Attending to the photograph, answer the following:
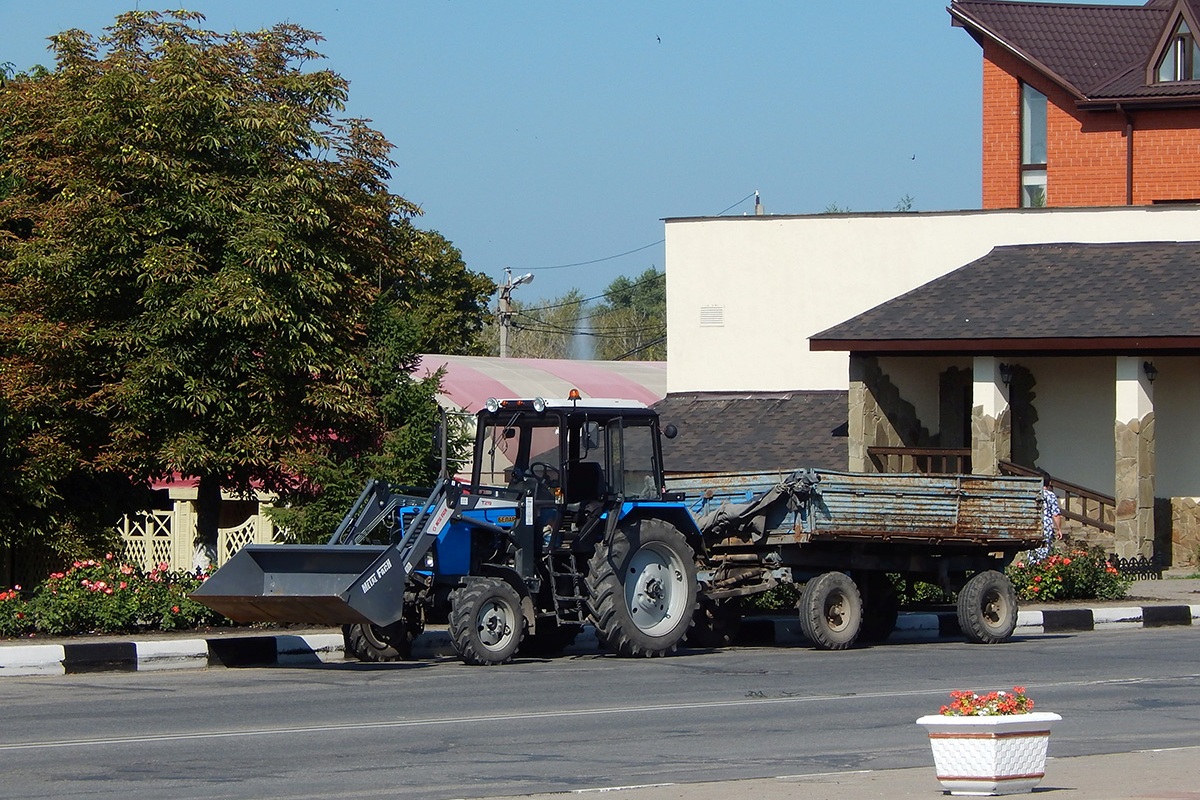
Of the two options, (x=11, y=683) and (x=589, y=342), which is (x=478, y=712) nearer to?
(x=11, y=683)

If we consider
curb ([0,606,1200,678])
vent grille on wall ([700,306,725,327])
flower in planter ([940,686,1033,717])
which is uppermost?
vent grille on wall ([700,306,725,327])

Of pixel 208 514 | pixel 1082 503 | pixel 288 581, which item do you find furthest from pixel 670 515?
pixel 1082 503

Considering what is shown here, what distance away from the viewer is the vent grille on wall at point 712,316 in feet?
120

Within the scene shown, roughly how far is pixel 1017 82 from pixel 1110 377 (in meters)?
13.6

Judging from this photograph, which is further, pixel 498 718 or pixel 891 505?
pixel 891 505

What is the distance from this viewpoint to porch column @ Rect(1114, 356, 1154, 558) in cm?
2783

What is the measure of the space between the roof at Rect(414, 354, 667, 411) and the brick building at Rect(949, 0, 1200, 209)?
12129 millimetres

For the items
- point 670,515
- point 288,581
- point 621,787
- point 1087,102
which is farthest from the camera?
point 1087,102

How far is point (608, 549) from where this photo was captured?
53.8ft

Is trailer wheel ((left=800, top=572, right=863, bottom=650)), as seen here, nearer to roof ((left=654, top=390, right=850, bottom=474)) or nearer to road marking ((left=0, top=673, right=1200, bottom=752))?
road marking ((left=0, top=673, right=1200, bottom=752))

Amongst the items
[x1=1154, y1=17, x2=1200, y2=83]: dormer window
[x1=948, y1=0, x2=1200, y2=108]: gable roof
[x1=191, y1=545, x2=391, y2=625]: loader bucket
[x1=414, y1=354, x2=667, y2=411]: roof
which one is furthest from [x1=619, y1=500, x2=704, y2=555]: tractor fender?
[x1=1154, y1=17, x2=1200, y2=83]: dormer window

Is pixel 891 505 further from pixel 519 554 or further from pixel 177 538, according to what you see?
pixel 177 538

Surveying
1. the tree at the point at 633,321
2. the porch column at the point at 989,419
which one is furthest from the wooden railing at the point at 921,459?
the tree at the point at 633,321

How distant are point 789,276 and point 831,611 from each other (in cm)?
1905
